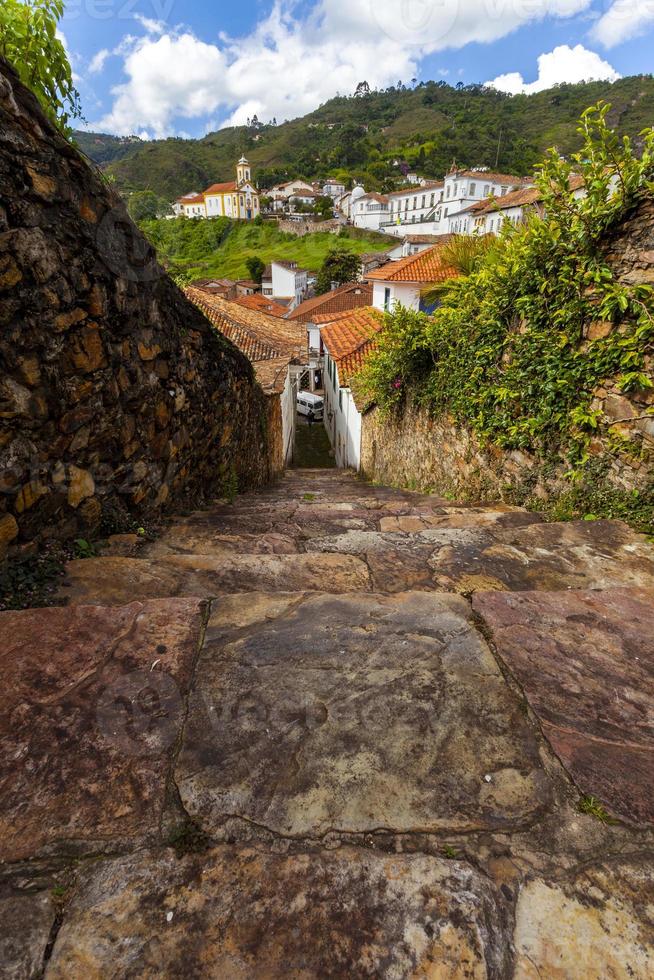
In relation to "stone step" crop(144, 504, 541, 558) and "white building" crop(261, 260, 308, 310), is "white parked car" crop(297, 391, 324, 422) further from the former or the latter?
"white building" crop(261, 260, 308, 310)

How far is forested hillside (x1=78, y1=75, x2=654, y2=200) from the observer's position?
80.7 metres

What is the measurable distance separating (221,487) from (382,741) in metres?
4.38

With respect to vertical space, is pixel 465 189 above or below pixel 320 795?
above

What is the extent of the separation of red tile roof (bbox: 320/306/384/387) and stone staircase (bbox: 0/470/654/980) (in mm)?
10812

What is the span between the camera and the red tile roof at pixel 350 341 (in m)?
14.5

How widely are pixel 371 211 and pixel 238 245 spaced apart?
20557 millimetres

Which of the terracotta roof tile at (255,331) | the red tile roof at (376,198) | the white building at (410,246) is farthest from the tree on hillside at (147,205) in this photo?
the terracotta roof tile at (255,331)

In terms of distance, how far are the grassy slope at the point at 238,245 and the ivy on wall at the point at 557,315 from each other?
189 feet

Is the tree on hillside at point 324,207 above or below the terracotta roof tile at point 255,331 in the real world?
above

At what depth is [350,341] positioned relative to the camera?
1652 centimetres

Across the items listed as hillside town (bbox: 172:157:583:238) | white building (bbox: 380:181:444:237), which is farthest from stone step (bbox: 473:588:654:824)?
white building (bbox: 380:181:444:237)

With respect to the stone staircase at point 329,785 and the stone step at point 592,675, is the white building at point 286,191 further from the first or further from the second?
the stone staircase at point 329,785

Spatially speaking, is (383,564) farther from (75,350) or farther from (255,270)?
(255,270)

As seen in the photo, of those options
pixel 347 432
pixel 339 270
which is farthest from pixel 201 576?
pixel 339 270
